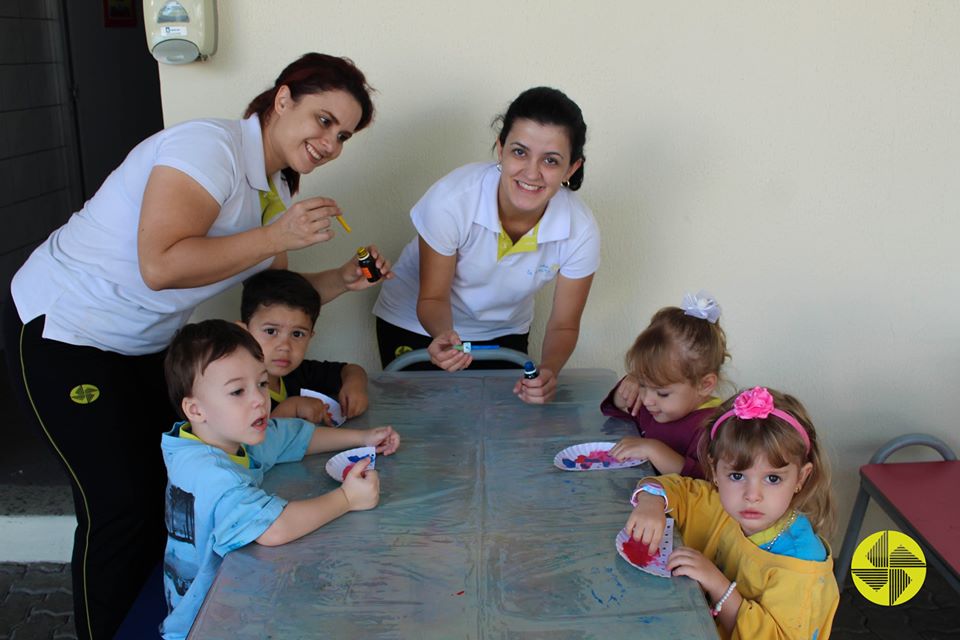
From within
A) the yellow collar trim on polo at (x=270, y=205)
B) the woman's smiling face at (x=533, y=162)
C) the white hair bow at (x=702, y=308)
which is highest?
the woman's smiling face at (x=533, y=162)

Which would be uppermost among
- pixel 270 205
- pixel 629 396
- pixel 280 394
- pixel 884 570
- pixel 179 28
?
pixel 179 28

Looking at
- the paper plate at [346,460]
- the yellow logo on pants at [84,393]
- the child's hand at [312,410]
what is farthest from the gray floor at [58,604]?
the paper plate at [346,460]

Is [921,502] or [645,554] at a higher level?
[645,554]

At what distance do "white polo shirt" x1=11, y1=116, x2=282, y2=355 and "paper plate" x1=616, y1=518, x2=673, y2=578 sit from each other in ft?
3.57

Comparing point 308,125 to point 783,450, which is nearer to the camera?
point 783,450

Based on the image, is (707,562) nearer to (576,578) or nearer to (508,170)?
(576,578)

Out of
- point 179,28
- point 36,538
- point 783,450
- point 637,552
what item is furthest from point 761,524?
point 36,538

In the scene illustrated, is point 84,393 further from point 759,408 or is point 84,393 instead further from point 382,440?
point 759,408

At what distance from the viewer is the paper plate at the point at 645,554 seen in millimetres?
1493

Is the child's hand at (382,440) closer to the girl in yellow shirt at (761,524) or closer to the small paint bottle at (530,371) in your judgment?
the small paint bottle at (530,371)

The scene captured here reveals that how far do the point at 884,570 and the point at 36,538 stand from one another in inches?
107

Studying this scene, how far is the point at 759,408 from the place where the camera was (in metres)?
1.60

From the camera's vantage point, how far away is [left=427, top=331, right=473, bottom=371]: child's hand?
229 centimetres

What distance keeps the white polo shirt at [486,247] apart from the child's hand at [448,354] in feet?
0.81
